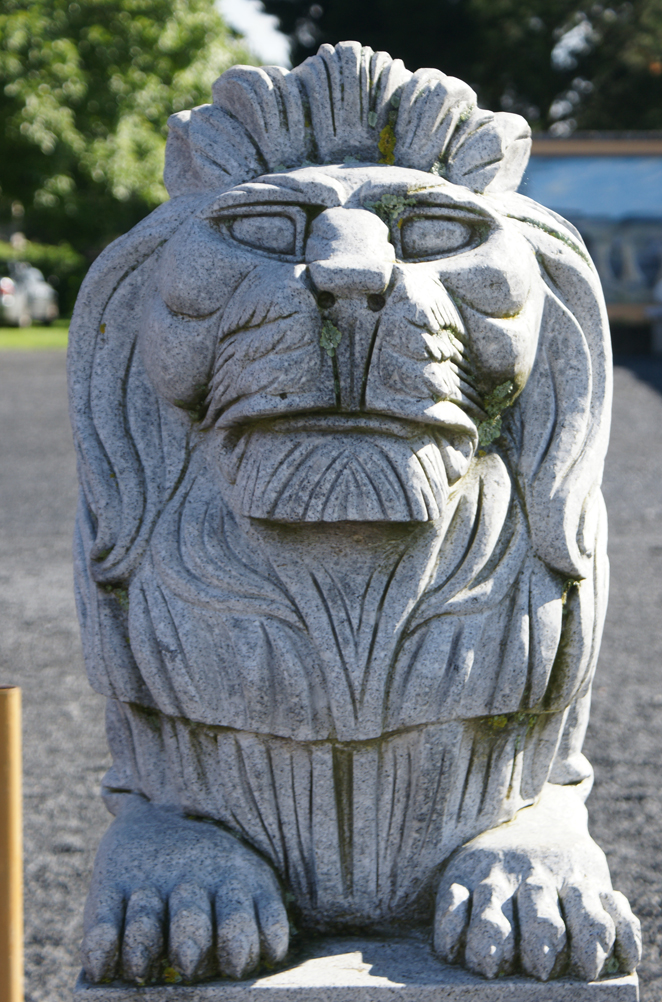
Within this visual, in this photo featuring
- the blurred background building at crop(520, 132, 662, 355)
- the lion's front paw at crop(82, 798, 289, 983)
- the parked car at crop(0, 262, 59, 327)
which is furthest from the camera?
the parked car at crop(0, 262, 59, 327)

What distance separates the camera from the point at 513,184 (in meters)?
2.22

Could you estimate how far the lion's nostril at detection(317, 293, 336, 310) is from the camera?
196 cm

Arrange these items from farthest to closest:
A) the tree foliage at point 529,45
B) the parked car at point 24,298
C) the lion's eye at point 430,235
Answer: the tree foliage at point 529,45
the parked car at point 24,298
the lion's eye at point 430,235

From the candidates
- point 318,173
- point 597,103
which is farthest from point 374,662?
point 597,103

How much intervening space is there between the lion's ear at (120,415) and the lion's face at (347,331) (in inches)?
5.0

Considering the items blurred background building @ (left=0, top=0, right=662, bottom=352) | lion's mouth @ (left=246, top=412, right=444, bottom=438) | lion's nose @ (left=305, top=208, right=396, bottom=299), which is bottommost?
lion's mouth @ (left=246, top=412, right=444, bottom=438)

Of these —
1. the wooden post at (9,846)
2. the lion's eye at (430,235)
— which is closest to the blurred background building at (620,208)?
the lion's eye at (430,235)

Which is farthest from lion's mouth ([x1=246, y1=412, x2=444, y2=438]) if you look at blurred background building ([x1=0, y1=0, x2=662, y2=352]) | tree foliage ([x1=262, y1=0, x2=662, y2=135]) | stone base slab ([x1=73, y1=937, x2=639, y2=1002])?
tree foliage ([x1=262, y1=0, x2=662, y2=135])

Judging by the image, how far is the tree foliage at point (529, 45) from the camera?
2233 cm

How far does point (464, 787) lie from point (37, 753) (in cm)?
242

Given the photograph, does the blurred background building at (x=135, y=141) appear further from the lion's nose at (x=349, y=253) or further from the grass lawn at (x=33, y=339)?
the lion's nose at (x=349, y=253)

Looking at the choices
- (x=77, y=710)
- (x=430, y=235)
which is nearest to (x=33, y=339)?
(x=77, y=710)

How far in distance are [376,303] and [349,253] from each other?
4.1 inches

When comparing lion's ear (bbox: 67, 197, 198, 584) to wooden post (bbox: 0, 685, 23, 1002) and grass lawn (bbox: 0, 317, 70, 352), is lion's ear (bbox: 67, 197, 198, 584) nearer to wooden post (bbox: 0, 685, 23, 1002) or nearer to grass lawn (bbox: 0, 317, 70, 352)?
wooden post (bbox: 0, 685, 23, 1002)
